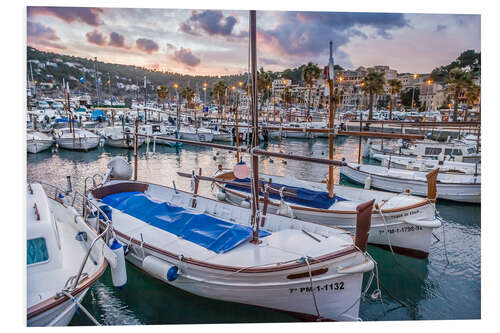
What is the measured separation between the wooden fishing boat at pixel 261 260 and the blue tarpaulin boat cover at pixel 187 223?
0.06ft

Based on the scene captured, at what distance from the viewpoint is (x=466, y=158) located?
15.7 metres

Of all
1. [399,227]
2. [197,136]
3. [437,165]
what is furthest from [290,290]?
[197,136]

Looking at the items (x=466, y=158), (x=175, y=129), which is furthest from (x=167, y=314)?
(x=175, y=129)

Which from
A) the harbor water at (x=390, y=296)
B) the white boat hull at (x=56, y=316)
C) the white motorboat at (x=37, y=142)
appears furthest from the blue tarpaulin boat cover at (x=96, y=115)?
the white boat hull at (x=56, y=316)

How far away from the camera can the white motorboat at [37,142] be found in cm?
1912

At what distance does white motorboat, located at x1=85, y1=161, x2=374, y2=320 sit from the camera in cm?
430

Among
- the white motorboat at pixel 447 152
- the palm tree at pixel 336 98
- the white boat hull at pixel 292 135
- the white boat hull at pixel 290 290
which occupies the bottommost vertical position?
the white boat hull at pixel 290 290

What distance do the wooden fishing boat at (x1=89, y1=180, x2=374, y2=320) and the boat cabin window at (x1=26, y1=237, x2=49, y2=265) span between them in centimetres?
147

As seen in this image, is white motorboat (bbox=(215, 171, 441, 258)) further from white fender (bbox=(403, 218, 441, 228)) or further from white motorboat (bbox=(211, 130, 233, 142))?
white motorboat (bbox=(211, 130, 233, 142))

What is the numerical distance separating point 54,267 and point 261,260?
3.01 meters

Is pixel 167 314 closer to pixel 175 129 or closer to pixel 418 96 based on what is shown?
pixel 175 129

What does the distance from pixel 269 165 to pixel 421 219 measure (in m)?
12.3

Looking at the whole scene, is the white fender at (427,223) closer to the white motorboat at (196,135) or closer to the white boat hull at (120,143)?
the white boat hull at (120,143)

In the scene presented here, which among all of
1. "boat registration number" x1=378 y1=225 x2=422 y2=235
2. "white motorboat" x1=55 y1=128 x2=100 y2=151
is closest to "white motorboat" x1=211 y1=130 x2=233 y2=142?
"white motorboat" x1=55 y1=128 x2=100 y2=151
